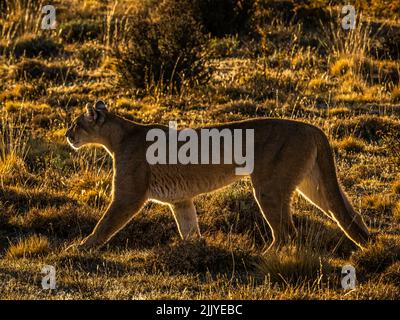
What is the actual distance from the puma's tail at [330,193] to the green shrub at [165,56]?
5.77m

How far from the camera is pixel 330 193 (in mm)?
9070

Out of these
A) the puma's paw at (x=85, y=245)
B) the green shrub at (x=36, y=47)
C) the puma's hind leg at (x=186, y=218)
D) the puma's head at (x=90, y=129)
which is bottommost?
the puma's paw at (x=85, y=245)

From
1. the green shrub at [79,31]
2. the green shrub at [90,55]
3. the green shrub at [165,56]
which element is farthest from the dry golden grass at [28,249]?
the green shrub at [79,31]

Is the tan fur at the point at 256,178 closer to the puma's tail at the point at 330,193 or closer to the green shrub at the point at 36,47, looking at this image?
the puma's tail at the point at 330,193

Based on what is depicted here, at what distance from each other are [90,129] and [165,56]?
5.48 meters

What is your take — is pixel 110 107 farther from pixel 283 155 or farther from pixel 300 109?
pixel 283 155

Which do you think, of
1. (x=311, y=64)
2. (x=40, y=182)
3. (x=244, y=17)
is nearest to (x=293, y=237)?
(x=40, y=182)

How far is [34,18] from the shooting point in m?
19.5

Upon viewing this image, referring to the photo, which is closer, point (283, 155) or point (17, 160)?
point (283, 155)

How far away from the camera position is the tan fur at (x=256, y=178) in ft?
29.0

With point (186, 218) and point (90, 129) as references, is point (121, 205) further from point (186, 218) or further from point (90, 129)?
point (90, 129)

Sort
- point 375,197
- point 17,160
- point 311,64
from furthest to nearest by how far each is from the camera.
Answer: point 311,64 → point 17,160 → point 375,197

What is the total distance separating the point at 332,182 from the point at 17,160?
4.58 metres

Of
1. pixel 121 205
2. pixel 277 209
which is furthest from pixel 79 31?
pixel 277 209
